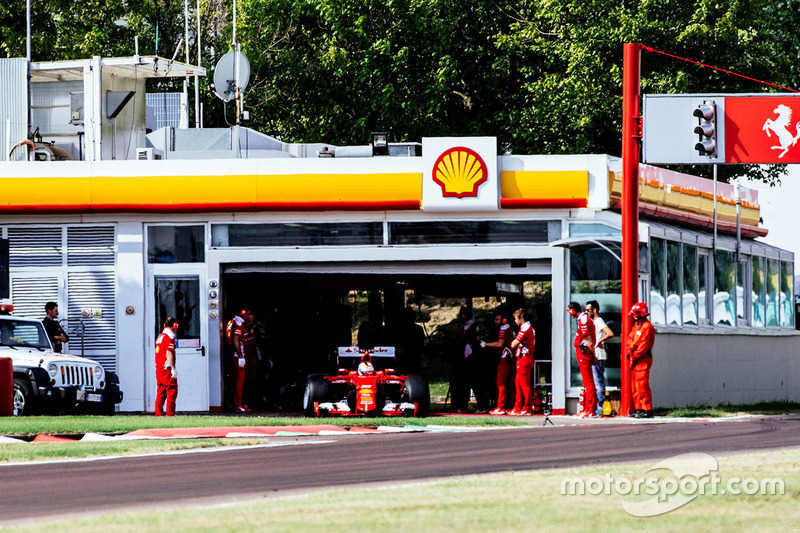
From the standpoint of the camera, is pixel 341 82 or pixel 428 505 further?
pixel 341 82

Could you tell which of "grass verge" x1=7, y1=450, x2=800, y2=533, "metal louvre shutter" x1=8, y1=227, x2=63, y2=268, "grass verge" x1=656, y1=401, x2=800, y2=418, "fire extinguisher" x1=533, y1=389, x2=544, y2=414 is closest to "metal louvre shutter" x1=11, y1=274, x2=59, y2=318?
"metal louvre shutter" x1=8, y1=227, x2=63, y2=268

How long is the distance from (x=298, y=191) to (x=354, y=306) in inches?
889

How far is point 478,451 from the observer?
14633 millimetres

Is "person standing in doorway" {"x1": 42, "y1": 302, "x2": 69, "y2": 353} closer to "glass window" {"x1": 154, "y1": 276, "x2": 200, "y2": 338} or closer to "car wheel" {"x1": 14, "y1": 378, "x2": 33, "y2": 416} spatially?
"glass window" {"x1": 154, "y1": 276, "x2": 200, "y2": 338}

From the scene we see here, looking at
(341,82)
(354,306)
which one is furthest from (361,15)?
(354,306)

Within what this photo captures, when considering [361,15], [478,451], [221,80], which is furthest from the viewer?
[361,15]

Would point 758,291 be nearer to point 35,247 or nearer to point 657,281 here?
point 657,281

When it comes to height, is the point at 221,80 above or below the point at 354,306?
above

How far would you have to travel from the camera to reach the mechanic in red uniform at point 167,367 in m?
23.2

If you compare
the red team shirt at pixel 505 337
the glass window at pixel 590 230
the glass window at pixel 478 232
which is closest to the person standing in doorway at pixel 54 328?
the glass window at pixel 478 232

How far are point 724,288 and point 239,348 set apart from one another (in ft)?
34.1

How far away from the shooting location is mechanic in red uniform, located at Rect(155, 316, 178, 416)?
23.2 metres

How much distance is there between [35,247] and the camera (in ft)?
84.5

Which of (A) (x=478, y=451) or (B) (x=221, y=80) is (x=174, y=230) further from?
(A) (x=478, y=451)
